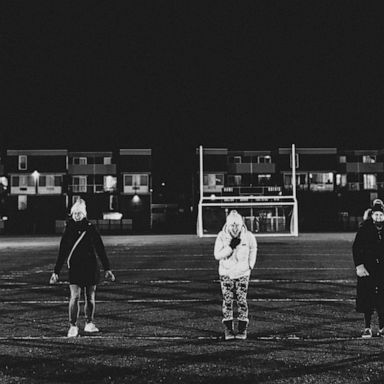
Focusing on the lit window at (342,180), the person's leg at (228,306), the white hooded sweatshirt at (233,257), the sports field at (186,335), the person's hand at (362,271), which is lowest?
the sports field at (186,335)

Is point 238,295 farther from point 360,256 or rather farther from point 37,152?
point 37,152

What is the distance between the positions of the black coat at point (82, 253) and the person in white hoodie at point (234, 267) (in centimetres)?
169

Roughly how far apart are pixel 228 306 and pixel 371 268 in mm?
1961

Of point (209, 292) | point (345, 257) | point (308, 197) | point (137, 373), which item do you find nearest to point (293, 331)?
point (137, 373)

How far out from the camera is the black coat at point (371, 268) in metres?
7.23

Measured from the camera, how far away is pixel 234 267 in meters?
7.09

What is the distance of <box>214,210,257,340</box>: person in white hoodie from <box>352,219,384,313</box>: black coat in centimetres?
150

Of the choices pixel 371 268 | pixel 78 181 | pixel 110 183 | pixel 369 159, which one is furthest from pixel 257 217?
pixel 371 268

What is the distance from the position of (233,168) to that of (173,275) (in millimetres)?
50197

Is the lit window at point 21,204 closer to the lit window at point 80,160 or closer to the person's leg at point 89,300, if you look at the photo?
the lit window at point 80,160

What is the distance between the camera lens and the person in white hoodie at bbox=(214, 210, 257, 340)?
7082 millimetres

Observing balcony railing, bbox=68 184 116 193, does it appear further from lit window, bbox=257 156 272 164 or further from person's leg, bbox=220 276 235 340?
person's leg, bbox=220 276 235 340

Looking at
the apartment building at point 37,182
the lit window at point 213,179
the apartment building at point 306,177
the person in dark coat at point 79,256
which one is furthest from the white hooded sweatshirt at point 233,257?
the lit window at point 213,179

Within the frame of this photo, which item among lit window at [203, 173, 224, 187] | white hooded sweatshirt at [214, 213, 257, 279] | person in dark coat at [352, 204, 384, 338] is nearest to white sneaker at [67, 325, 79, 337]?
white hooded sweatshirt at [214, 213, 257, 279]
